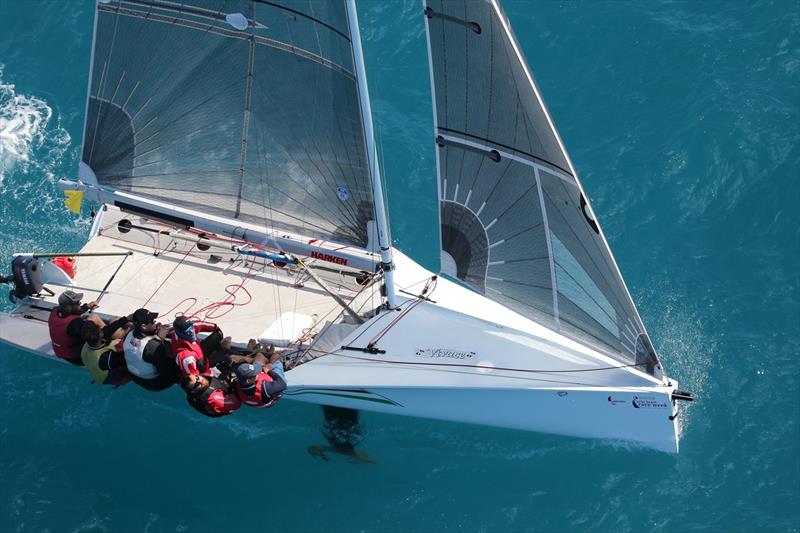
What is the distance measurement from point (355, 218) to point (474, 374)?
2668 mm

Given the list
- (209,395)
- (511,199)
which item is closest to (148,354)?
(209,395)

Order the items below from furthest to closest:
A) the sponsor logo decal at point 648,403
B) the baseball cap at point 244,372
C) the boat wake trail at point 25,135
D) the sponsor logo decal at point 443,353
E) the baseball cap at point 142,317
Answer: the boat wake trail at point 25,135, the sponsor logo decal at point 443,353, the baseball cap at point 142,317, the sponsor logo decal at point 648,403, the baseball cap at point 244,372

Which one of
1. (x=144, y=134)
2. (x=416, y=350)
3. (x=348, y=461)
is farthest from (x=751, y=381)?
(x=144, y=134)

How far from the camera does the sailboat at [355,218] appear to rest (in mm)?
11680

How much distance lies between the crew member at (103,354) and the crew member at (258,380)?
1.60m

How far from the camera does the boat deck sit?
1392 centimetres

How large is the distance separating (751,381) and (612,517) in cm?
316

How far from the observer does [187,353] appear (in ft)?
41.2

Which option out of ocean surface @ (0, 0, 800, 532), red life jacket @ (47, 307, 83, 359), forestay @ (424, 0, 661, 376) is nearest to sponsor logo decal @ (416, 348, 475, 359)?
forestay @ (424, 0, 661, 376)

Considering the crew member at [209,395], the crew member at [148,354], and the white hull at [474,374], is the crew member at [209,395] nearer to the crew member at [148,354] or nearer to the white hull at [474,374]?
the crew member at [148,354]

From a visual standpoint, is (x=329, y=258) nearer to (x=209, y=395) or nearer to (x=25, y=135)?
(x=209, y=395)

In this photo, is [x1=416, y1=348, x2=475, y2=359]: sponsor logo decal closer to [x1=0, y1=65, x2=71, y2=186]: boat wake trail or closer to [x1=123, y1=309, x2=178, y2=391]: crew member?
[x1=123, y1=309, x2=178, y2=391]: crew member

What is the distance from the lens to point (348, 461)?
45.4 feet

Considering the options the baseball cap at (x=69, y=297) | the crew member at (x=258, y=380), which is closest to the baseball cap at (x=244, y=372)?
the crew member at (x=258, y=380)
